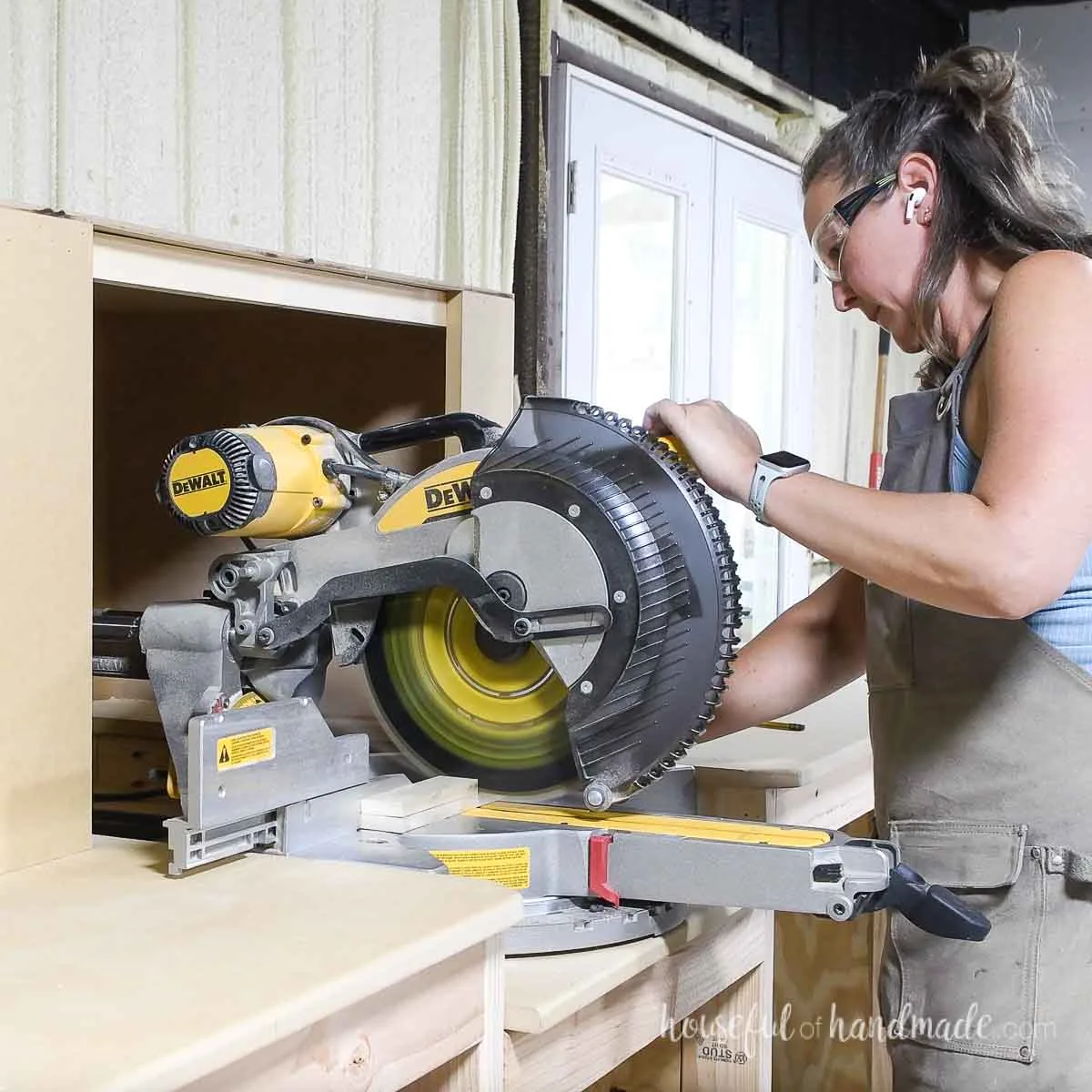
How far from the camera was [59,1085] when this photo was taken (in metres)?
0.76

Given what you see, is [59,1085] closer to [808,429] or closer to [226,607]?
[226,607]

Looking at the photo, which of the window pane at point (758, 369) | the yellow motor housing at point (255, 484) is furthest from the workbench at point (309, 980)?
the window pane at point (758, 369)

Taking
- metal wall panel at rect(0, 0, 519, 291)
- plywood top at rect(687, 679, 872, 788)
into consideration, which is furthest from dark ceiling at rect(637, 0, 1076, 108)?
plywood top at rect(687, 679, 872, 788)

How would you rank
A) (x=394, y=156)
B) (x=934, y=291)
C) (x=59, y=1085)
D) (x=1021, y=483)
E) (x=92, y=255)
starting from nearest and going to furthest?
(x=59, y=1085) < (x=1021, y=483) < (x=92, y=255) < (x=934, y=291) < (x=394, y=156)

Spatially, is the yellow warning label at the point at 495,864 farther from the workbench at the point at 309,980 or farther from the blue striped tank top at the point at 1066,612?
the blue striped tank top at the point at 1066,612

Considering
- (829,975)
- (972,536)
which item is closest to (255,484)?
(972,536)

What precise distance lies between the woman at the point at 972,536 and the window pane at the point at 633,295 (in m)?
1.42

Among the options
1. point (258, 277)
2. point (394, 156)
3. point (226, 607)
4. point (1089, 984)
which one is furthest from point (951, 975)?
point (394, 156)

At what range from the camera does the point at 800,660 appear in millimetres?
1672

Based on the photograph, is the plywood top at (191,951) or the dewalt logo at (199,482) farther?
the dewalt logo at (199,482)

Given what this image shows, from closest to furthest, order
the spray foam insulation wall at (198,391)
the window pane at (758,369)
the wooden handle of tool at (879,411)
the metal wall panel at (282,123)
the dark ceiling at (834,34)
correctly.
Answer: the metal wall panel at (282,123), the spray foam insulation wall at (198,391), the dark ceiling at (834,34), the window pane at (758,369), the wooden handle of tool at (879,411)

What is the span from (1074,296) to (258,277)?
2.73 feet

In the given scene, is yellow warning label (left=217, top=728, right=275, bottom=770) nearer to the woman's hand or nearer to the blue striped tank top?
the woman's hand

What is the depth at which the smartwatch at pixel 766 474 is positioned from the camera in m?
1.26
